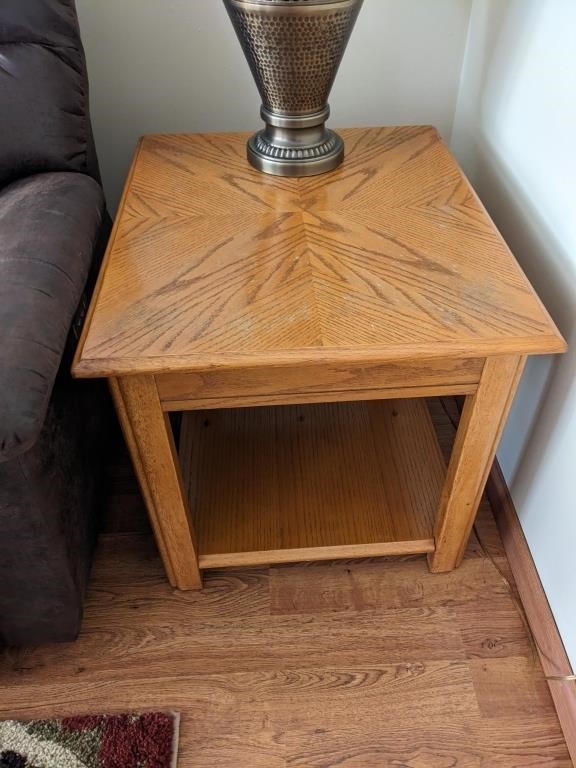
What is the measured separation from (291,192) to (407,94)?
Result: 17.7 inches

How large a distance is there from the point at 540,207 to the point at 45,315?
70 centimetres

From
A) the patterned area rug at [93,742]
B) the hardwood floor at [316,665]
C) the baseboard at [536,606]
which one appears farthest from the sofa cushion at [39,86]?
the baseboard at [536,606]

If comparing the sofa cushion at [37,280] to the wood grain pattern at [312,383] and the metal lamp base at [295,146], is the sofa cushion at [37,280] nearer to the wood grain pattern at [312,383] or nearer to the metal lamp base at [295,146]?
the wood grain pattern at [312,383]

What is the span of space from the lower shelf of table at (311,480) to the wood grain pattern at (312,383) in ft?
1.13

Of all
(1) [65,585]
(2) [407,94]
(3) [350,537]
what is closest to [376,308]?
(3) [350,537]

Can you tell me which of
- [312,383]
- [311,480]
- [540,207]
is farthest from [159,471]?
[540,207]

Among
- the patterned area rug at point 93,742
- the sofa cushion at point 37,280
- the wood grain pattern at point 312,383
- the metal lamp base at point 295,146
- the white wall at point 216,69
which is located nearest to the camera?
the sofa cushion at point 37,280

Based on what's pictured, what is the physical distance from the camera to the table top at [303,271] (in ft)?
2.37

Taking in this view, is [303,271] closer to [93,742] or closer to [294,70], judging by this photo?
[294,70]

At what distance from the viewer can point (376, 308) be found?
767mm

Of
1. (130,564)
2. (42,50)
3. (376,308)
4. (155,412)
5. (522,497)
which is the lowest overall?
(130,564)

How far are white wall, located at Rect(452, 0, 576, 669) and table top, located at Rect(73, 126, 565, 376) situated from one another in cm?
9

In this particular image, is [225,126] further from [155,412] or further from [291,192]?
[155,412]

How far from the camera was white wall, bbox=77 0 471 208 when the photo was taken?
1.14m
